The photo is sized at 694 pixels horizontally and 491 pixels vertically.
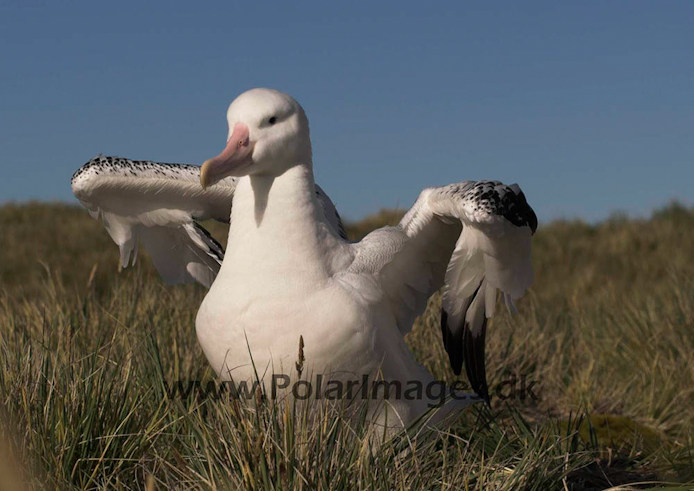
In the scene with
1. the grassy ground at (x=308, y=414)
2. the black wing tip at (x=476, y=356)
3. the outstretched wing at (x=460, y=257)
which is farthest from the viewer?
the black wing tip at (x=476, y=356)

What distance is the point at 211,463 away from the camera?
249cm

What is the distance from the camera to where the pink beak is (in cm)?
320

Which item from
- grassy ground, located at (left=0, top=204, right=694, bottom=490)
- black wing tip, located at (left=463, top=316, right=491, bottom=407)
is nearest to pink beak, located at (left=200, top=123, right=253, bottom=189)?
grassy ground, located at (left=0, top=204, right=694, bottom=490)

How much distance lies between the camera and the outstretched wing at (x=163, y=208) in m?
4.25

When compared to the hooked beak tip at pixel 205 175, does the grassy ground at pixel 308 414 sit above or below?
below

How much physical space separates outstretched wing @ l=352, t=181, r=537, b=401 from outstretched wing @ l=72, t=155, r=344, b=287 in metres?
0.45

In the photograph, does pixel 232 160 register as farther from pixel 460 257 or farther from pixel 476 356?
pixel 476 356

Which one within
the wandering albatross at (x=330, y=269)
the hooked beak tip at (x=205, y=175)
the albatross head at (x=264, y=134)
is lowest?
the wandering albatross at (x=330, y=269)

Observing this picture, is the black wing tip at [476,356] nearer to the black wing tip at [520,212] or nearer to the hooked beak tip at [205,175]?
the black wing tip at [520,212]

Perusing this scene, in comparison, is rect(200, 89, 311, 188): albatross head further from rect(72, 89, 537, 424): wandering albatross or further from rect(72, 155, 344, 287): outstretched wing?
rect(72, 155, 344, 287): outstretched wing

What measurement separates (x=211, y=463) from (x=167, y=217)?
232cm

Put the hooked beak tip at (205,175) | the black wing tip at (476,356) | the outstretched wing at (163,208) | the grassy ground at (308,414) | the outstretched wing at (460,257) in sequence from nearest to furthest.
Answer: the grassy ground at (308,414), the hooked beak tip at (205,175), the outstretched wing at (460,257), the black wing tip at (476,356), the outstretched wing at (163,208)

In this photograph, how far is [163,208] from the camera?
4520mm

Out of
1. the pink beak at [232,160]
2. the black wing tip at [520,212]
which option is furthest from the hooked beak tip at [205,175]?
the black wing tip at [520,212]
